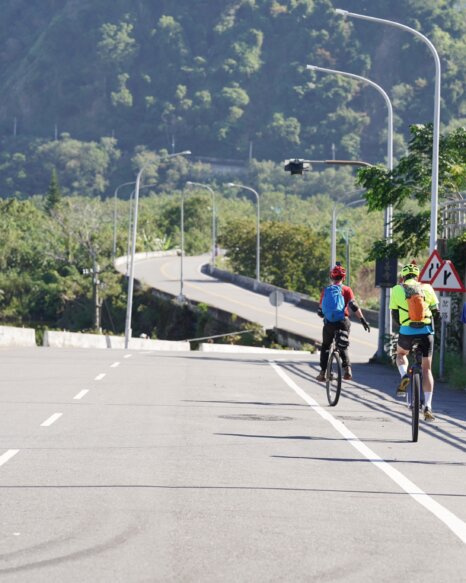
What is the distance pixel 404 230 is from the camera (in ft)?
112

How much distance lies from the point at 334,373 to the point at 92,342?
1454 inches

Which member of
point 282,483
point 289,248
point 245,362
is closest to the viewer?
point 282,483

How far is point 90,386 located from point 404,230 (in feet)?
45.7

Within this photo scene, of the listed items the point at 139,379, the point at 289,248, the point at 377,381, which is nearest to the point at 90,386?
the point at 139,379

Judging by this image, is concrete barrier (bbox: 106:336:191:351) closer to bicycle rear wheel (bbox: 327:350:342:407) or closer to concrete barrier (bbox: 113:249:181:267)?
bicycle rear wheel (bbox: 327:350:342:407)

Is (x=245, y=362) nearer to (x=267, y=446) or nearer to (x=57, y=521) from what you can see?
(x=267, y=446)

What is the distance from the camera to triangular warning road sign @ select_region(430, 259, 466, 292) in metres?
25.7

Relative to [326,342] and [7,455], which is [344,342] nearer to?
[326,342]

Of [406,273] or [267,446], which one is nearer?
[267,446]

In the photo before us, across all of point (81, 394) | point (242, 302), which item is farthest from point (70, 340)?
point (242, 302)

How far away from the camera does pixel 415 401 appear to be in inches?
570

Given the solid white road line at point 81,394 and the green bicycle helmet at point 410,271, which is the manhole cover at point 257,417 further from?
the solid white road line at point 81,394

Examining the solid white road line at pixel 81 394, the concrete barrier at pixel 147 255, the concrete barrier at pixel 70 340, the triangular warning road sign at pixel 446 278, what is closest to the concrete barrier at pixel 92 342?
the concrete barrier at pixel 70 340

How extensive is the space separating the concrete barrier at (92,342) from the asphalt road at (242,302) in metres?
7.58
